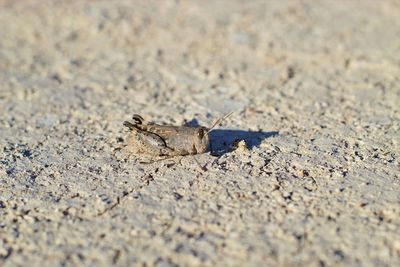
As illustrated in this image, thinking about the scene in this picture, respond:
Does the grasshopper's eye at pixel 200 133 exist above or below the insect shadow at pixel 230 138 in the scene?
above

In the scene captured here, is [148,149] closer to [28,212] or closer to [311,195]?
[28,212]

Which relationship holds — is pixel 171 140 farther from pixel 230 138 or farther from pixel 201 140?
pixel 230 138

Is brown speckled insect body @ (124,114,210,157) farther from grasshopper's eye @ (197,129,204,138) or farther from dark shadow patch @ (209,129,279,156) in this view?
dark shadow patch @ (209,129,279,156)

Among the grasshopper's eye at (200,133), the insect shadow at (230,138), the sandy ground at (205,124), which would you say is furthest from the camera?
the insect shadow at (230,138)

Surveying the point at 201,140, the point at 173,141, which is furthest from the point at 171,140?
the point at 201,140

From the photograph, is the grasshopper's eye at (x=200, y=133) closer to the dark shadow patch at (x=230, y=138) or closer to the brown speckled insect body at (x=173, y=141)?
the brown speckled insect body at (x=173, y=141)

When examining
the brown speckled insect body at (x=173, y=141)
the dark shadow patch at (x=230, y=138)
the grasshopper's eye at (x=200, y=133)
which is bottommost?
the dark shadow patch at (x=230, y=138)

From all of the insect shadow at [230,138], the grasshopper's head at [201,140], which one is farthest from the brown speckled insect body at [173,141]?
the insect shadow at [230,138]

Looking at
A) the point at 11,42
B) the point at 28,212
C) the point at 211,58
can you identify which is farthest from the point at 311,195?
the point at 11,42
